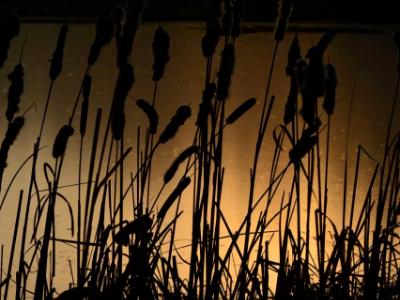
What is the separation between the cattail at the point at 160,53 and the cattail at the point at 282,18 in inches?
8.4

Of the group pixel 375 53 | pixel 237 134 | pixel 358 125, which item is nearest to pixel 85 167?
pixel 237 134

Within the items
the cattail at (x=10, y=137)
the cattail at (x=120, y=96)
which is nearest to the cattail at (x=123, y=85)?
the cattail at (x=120, y=96)

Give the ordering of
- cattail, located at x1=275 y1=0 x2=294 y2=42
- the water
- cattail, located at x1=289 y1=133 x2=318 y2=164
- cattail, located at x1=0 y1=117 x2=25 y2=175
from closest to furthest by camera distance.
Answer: cattail, located at x1=0 y1=117 x2=25 y2=175, cattail, located at x1=289 y1=133 x2=318 y2=164, cattail, located at x1=275 y1=0 x2=294 y2=42, the water

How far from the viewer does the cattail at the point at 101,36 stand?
1.45m

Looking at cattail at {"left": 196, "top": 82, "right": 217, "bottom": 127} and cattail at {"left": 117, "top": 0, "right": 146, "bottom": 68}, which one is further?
cattail at {"left": 196, "top": 82, "right": 217, "bottom": 127}

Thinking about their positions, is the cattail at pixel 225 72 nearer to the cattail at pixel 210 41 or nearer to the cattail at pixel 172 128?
the cattail at pixel 210 41

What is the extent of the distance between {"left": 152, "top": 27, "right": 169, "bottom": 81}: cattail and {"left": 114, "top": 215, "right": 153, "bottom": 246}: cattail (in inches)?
8.9

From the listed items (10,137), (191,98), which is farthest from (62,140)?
(191,98)

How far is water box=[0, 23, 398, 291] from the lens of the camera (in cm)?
492

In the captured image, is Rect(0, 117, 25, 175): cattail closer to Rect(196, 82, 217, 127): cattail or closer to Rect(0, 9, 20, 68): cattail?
Rect(0, 9, 20, 68): cattail

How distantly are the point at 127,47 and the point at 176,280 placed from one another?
0.47 meters

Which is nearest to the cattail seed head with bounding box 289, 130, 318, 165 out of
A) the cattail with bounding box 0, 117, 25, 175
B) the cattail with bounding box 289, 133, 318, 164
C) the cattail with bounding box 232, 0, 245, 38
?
the cattail with bounding box 289, 133, 318, 164

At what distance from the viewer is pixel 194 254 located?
5.27 feet

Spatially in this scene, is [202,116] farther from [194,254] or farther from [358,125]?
[358,125]
